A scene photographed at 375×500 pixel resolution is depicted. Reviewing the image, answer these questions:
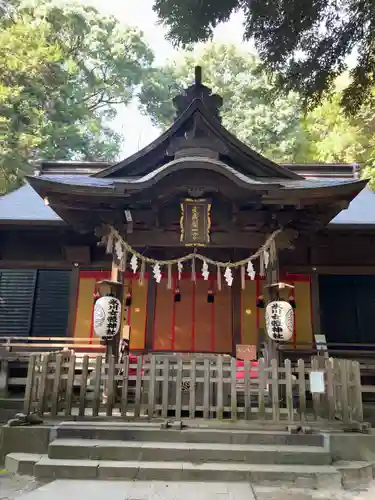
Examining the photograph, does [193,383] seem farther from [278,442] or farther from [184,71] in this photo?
[184,71]

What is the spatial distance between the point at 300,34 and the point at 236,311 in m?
6.66

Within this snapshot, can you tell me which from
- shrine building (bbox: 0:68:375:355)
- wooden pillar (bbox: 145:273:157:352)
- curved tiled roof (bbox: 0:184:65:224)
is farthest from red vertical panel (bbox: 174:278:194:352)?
curved tiled roof (bbox: 0:184:65:224)

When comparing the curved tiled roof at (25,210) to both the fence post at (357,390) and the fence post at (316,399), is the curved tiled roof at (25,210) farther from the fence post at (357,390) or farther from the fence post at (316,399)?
the fence post at (357,390)

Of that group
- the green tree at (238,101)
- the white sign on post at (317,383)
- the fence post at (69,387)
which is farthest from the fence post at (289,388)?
the green tree at (238,101)

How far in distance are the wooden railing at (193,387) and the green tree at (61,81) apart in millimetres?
15071

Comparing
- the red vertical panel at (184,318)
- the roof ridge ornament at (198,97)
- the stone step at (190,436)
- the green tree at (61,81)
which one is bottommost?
the stone step at (190,436)

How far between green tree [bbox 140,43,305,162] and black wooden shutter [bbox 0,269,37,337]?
14.9 meters

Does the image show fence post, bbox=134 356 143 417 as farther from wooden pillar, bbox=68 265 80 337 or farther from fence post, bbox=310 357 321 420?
wooden pillar, bbox=68 265 80 337

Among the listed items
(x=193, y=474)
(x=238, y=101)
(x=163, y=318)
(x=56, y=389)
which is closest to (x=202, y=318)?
(x=163, y=318)

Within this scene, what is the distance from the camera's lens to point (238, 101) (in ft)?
98.6

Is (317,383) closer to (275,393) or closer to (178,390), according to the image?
(275,393)

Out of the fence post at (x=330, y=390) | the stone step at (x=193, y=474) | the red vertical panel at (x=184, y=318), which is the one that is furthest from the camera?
the red vertical panel at (x=184, y=318)

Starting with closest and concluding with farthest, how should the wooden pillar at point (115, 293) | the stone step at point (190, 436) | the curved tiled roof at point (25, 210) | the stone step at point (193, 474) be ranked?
the stone step at point (193, 474), the stone step at point (190, 436), the wooden pillar at point (115, 293), the curved tiled roof at point (25, 210)

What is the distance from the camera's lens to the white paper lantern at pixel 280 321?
7.60 m
